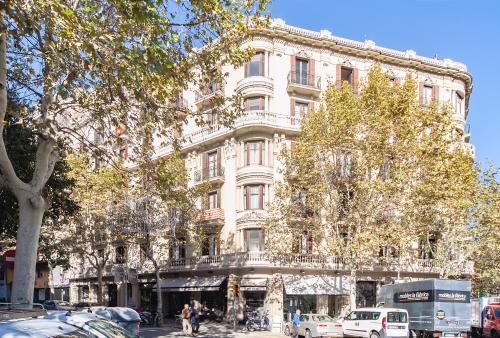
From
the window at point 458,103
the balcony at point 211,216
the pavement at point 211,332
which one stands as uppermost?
the window at point 458,103

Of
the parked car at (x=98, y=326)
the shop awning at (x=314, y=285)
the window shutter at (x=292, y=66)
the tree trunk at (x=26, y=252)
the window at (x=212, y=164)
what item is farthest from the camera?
the window at (x=212, y=164)

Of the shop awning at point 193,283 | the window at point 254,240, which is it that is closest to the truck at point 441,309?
the window at point 254,240

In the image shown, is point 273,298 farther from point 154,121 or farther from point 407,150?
point 154,121

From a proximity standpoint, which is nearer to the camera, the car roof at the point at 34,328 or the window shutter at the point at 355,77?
the car roof at the point at 34,328

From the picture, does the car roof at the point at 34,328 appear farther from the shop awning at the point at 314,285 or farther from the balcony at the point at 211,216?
the balcony at the point at 211,216

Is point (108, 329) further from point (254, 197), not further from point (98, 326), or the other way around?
point (254, 197)

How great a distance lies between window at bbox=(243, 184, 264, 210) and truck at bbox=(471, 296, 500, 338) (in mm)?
14404

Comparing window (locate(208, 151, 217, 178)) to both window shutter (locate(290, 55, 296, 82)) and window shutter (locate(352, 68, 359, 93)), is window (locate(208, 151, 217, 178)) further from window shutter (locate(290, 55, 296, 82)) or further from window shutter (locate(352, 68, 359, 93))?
window shutter (locate(352, 68, 359, 93))

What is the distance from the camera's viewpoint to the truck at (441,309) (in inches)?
956

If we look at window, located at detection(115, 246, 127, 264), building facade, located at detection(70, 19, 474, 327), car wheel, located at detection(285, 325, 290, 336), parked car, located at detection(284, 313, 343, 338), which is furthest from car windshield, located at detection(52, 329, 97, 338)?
window, located at detection(115, 246, 127, 264)

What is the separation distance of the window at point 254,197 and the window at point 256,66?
25.5ft

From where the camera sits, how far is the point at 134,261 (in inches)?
1786

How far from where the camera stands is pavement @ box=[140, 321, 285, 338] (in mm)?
27969

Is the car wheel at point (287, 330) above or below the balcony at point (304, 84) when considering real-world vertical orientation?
below
